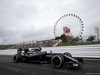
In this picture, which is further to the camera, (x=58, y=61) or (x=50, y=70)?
(x=58, y=61)

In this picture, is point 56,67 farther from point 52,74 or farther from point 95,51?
point 95,51

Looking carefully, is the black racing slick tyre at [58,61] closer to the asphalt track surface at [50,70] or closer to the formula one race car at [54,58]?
the formula one race car at [54,58]

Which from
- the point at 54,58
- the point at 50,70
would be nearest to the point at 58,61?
the point at 54,58

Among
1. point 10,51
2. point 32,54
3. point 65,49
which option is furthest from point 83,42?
point 10,51

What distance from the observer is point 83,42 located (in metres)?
7.39

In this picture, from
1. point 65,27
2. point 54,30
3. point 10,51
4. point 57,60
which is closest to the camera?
point 57,60

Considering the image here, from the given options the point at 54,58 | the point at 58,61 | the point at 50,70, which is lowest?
the point at 50,70

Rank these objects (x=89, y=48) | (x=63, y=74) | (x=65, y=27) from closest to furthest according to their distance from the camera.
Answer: (x=63, y=74)
(x=89, y=48)
(x=65, y=27)

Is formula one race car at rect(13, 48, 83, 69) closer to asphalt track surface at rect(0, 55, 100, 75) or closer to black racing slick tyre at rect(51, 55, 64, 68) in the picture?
black racing slick tyre at rect(51, 55, 64, 68)

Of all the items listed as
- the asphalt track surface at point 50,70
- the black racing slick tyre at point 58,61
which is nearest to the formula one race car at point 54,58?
the black racing slick tyre at point 58,61

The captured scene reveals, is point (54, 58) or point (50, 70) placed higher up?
point (54, 58)

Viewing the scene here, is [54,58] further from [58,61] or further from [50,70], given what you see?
[50,70]

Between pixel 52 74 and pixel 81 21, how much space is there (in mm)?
13842

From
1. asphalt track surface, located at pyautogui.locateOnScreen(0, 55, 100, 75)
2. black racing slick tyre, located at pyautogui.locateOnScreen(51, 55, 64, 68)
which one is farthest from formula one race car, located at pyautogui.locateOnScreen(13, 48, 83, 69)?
asphalt track surface, located at pyautogui.locateOnScreen(0, 55, 100, 75)
